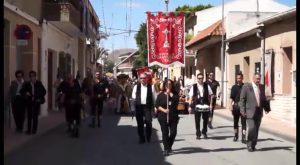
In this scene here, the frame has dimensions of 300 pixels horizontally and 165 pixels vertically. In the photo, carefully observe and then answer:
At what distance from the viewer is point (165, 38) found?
12930 mm

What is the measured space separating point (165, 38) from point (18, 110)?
4.98 m

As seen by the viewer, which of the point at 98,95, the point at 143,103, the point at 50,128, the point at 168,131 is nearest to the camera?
the point at 168,131

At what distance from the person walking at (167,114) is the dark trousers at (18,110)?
16.2 ft

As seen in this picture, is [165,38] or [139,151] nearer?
[139,151]

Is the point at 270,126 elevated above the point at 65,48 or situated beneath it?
situated beneath

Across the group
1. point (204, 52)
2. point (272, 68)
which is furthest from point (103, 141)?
point (204, 52)

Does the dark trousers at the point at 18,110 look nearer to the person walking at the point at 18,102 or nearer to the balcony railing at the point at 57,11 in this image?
the person walking at the point at 18,102

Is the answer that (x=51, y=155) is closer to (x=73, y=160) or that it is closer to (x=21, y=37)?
(x=73, y=160)

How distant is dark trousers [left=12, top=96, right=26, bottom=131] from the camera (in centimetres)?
1545

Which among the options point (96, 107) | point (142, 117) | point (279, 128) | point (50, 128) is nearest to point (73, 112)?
point (142, 117)

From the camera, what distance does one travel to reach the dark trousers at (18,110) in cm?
1545

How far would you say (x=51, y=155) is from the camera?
11758mm

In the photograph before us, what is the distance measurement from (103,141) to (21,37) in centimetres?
382

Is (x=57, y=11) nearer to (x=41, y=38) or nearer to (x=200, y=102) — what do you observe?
(x=41, y=38)
